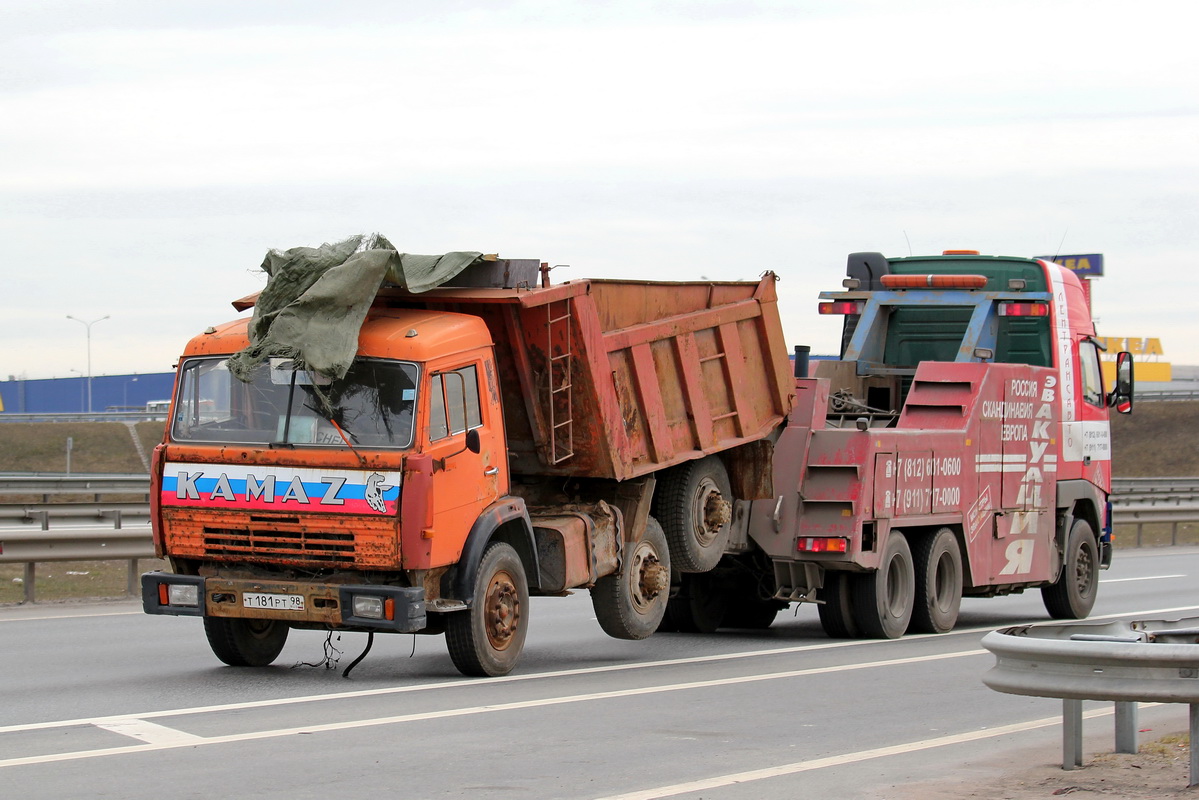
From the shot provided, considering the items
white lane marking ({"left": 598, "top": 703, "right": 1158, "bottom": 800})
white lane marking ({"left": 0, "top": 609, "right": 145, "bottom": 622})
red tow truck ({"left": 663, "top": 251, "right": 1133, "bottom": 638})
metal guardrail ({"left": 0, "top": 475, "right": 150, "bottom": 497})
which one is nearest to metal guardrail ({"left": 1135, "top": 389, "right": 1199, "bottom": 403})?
metal guardrail ({"left": 0, "top": 475, "right": 150, "bottom": 497})

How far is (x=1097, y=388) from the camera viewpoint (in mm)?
17172

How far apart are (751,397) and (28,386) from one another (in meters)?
98.5

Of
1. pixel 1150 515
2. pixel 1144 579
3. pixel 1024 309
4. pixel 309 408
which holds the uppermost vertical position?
pixel 1024 309

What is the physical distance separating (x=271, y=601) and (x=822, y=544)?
5428 millimetres

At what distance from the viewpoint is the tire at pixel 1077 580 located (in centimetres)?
1688

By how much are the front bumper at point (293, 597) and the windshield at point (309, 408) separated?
902mm

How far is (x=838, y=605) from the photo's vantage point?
14.2 metres

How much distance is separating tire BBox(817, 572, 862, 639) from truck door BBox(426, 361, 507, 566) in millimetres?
4368

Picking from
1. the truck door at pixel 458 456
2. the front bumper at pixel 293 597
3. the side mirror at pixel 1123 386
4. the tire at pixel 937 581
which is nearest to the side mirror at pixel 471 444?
the truck door at pixel 458 456

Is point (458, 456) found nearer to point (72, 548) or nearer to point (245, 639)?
point (245, 639)

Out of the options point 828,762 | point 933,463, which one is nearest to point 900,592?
point 933,463

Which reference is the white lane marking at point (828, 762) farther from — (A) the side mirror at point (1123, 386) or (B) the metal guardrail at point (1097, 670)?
(A) the side mirror at point (1123, 386)

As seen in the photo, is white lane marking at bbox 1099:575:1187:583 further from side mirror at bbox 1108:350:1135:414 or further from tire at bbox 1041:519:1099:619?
side mirror at bbox 1108:350:1135:414

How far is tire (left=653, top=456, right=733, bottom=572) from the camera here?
507 inches
